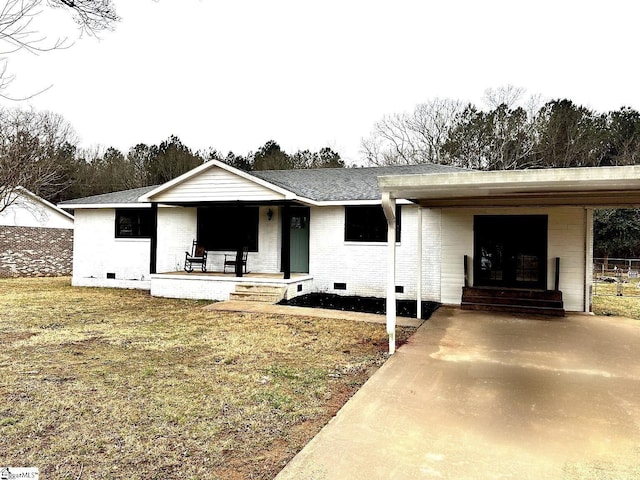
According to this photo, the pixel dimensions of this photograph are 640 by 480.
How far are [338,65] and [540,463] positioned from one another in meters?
17.9

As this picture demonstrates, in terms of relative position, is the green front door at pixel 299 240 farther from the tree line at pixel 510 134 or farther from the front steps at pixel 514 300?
the tree line at pixel 510 134

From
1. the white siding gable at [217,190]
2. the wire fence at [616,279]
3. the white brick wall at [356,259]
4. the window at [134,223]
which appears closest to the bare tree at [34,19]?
the white siding gable at [217,190]

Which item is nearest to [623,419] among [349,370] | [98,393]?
[349,370]

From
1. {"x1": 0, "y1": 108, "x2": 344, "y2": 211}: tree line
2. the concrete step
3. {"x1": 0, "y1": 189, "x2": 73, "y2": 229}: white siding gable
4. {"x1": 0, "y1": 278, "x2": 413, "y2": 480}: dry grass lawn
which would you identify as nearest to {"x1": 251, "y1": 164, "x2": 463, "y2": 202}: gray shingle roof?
the concrete step

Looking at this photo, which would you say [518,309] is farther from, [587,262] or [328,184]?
[328,184]

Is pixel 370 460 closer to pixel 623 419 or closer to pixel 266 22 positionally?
pixel 623 419

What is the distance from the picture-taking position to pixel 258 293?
9906mm

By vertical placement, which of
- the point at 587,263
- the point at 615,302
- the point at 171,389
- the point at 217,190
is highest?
the point at 217,190

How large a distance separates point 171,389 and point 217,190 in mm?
7008

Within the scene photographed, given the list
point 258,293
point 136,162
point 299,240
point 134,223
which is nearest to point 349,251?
point 299,240

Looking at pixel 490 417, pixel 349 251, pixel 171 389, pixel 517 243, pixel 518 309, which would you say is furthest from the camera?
pixel 349 251

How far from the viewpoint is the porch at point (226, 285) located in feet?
32.6

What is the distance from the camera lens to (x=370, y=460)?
268 cm

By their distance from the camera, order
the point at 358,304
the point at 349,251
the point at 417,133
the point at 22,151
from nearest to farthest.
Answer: the point at 358,304 → the point at 22,151 → the point at 349,251 → the point at 417,133
